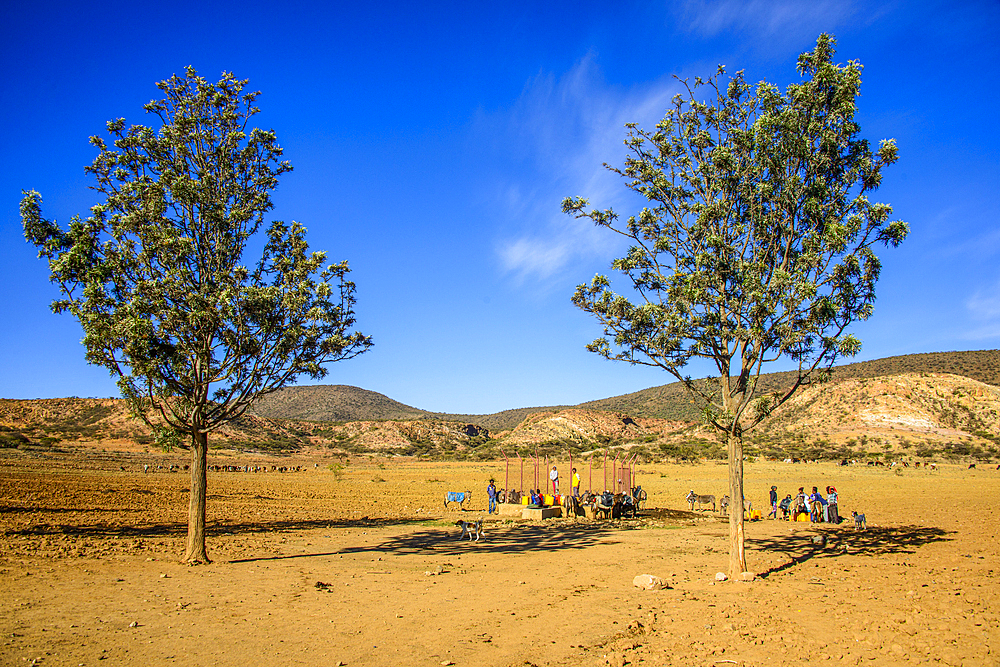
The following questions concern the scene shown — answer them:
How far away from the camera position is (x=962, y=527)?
18.9 m

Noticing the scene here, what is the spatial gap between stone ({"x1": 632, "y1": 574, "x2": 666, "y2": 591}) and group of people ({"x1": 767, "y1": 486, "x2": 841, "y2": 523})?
43.2ft

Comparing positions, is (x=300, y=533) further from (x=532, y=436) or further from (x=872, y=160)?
(x=532, y=436)

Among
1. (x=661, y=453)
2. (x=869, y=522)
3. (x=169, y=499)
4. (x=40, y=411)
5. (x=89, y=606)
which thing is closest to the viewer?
(x=89, y=606)

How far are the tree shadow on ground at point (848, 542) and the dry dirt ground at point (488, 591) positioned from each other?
0.10 metres

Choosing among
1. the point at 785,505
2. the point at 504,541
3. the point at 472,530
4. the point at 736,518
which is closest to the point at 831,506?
the point at 785,505

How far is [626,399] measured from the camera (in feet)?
427

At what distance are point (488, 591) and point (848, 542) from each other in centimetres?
1184

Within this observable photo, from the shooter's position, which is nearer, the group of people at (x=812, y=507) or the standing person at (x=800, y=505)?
the group of people at (x=812, y=507)

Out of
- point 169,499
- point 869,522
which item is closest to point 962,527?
point 869,522

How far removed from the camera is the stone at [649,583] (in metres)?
10.7

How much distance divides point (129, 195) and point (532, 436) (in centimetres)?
7839

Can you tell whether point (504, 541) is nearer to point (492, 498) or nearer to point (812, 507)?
point (492, 498)

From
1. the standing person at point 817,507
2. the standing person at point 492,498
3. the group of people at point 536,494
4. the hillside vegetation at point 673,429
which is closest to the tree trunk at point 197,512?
the group of people at point 536,494

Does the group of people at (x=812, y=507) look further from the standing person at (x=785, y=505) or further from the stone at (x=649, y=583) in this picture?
the stone at (x=649, y=583)
